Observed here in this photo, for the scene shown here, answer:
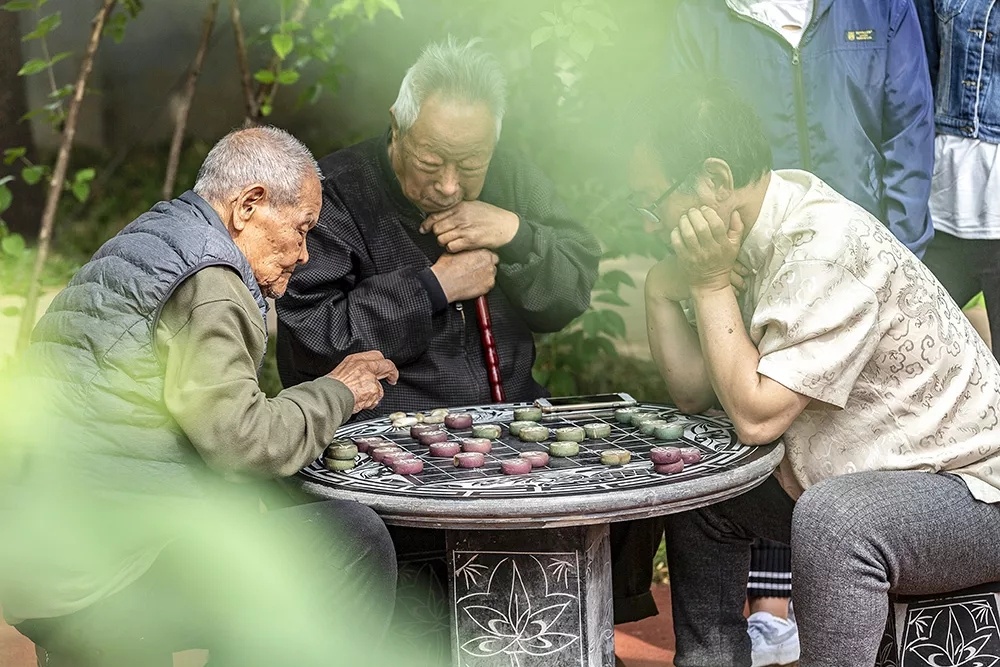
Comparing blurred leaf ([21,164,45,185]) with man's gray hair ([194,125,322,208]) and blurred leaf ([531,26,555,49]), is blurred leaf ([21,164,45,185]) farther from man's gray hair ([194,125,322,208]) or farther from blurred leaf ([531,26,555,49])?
man's gray hair ([194,125,322,208])

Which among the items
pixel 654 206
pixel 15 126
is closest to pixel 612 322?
pixel 654 206

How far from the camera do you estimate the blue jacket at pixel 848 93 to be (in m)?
3.62

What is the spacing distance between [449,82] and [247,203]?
0.89m

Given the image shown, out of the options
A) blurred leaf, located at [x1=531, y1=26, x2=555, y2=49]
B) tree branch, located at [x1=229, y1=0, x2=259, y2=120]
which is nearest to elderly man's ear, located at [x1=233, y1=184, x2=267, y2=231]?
blurred leaf, located at [x1=531, y1=26, x2=555, y2=49]

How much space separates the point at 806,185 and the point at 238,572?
1495 mm

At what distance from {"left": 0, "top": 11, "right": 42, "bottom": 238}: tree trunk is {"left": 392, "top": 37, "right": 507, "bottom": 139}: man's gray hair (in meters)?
3.21

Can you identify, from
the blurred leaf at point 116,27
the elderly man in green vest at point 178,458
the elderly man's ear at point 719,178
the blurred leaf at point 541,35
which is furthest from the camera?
the blurred leaf at point 116,27

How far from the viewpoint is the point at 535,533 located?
2602 millimetres

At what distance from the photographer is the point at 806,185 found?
2850 mm

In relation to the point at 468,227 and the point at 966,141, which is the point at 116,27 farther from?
the point at 966,141

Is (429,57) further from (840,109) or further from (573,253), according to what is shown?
(840,109)

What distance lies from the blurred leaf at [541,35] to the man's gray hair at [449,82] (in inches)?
31.3

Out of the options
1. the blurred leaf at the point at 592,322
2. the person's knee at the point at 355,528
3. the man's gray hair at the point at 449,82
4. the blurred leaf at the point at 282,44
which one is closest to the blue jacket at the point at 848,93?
the man's gray hair at the point at 449,82

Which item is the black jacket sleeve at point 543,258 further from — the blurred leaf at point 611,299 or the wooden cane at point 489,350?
the blurred leaf at point 611,299
